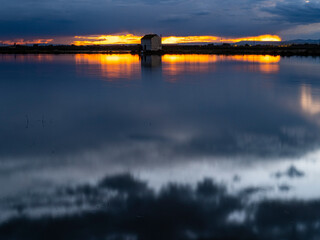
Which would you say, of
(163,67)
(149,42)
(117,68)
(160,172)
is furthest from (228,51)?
(160,172)

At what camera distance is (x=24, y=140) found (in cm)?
1048

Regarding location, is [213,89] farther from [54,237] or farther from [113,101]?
[54,237]

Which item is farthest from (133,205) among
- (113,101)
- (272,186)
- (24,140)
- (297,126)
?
(113,101)

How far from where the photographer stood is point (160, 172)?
7621mm

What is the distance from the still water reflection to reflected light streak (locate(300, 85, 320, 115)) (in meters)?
0.09

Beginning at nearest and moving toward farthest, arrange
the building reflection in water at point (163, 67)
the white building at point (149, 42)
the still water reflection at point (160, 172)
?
A: the still water reflection at point (160, 172) < the building reflection in water at point (163, 67) < the white building at point (149, 42)

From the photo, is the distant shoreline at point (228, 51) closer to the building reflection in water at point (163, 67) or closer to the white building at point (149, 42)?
the white building at point (149, 42)

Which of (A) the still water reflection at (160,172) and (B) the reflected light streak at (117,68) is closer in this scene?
(A) the still water reflection at (160,172)

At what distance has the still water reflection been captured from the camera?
5.40 m

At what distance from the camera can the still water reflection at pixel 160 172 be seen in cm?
540

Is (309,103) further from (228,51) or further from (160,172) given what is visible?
(228,51)

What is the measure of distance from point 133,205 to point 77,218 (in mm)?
1009

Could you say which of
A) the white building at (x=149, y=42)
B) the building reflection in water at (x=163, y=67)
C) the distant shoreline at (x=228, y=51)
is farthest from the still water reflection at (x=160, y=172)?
the distant shoreline at (x=228, y=51)

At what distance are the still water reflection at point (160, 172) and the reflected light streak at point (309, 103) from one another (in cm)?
9
